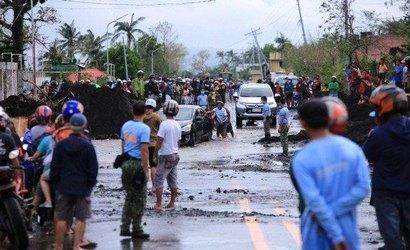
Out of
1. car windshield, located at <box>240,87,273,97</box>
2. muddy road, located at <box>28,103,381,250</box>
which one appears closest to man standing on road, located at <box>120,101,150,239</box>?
muddy road, located at <box>28,103,381,250</box>

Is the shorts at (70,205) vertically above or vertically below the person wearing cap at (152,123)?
below

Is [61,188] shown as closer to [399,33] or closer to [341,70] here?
[399,33]

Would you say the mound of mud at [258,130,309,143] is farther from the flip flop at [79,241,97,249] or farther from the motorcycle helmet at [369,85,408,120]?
the motorcycle helmet at [369,85,408,120]

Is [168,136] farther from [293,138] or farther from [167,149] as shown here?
[293,138]

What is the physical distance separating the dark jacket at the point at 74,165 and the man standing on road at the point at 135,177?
5.54 feet

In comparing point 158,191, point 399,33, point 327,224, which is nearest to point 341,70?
point 399,33

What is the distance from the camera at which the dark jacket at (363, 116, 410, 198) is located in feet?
27.5

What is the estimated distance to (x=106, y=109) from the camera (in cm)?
3591

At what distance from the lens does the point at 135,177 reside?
38.6 ft

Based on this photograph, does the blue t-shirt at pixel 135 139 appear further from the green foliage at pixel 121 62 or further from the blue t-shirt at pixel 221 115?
the green foliage at pixel 121 62

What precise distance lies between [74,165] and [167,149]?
4.53 metres

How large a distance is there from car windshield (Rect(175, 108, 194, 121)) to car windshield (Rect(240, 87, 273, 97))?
10638 millimetres

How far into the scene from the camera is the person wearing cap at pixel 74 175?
10.0 metres

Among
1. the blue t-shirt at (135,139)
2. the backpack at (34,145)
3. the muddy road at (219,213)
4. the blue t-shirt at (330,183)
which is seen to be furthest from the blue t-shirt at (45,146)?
the blue t-shirt at (330,183)
